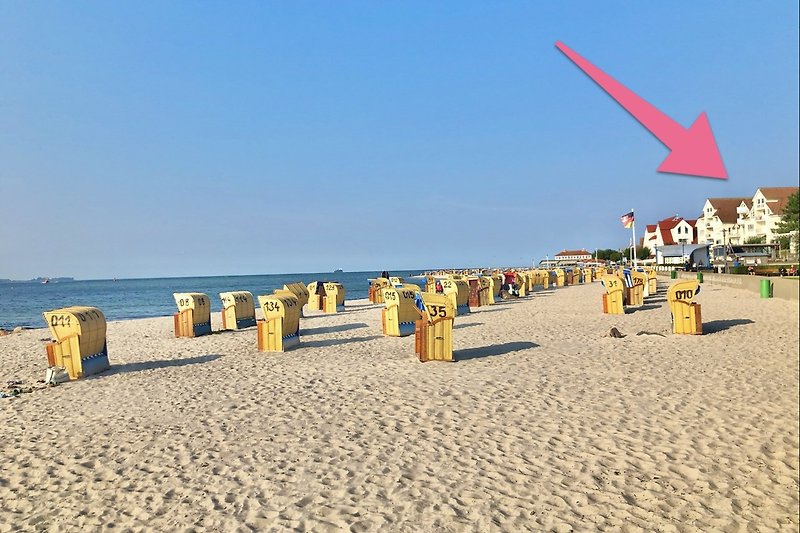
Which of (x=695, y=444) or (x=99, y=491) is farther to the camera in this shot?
(x=695, y=444)

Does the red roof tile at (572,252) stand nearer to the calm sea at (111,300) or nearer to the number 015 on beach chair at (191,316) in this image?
the calm sea at (111,300)

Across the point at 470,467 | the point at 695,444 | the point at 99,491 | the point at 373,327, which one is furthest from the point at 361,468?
the point at 373,327

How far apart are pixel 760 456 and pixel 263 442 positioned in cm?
496

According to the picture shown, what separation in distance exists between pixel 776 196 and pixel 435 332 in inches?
2546

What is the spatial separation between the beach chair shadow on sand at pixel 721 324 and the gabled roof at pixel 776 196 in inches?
2046

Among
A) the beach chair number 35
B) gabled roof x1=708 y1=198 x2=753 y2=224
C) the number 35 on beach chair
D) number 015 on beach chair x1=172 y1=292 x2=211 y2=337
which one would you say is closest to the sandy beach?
the beach chair number 35

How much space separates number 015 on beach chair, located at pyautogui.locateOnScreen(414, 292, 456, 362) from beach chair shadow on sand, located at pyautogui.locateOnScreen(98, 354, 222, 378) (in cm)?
467

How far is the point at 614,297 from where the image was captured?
17.5 meters

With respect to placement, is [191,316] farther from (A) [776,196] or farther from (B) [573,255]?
(B) [573,255]

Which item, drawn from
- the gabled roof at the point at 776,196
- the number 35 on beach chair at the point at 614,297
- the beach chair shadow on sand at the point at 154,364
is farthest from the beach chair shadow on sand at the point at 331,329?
the gabled roof at the point at 776,196

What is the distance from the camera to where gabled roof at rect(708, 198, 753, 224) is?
2667 inches

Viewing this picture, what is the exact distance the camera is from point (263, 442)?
5785 millimetres

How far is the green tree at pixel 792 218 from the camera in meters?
43.7

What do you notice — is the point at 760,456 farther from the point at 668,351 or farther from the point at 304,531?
the point at 668,351
